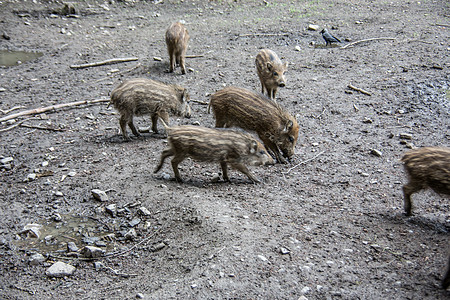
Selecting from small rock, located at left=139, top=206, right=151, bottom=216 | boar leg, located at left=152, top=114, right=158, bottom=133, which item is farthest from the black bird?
small rock, located at left=139, top=206, right=151, bottom=216

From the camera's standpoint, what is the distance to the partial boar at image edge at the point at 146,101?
20.1ft

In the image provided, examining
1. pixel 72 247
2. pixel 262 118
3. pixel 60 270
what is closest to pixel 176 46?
pixel 262 118

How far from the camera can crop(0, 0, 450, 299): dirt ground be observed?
3611 millimetres

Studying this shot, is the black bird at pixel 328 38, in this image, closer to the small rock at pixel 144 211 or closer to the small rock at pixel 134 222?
the small rock at pixel 144 211

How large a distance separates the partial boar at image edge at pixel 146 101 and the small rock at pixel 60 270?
2.66 meters

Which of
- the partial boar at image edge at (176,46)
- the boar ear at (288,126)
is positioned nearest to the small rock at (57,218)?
the boar ear at (288,126)

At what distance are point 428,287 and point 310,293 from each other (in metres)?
0.98

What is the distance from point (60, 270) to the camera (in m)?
3.78

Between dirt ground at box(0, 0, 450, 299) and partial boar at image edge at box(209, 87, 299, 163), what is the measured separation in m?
0.31

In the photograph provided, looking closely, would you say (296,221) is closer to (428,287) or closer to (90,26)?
(428,287)

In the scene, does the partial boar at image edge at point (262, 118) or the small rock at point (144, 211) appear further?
the partial boar at image edge at point (262, 118)

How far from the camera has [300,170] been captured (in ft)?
18.0

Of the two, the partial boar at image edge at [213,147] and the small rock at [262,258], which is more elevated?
the partial boar at image edge at [213,147]

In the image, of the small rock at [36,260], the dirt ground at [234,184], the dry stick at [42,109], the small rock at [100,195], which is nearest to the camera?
the dirt ground at [234,184]
